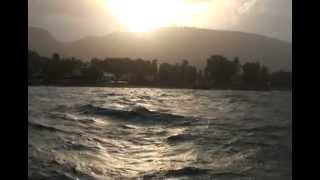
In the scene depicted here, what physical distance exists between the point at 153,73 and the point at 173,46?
0.18 meters

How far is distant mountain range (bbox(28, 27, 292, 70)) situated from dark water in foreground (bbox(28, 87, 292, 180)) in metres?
0.19

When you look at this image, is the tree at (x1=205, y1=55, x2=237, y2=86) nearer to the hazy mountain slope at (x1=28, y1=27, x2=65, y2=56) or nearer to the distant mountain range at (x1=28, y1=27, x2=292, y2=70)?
the distant mountain range at (x1=28, y1=27, x2=292, y2=70)

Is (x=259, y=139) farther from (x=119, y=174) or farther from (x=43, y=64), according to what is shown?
(x=43, y=64)

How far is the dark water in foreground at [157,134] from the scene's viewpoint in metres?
1.96

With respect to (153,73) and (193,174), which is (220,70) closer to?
(153,73)

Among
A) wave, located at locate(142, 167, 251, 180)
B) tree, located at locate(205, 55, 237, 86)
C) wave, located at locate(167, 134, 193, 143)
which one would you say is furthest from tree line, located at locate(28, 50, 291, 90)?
wave, located at locate(142, 167, 251, 180)

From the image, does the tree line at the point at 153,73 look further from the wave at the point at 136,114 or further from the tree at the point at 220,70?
the wave at the point at 136,114

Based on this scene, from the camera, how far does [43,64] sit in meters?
2.08

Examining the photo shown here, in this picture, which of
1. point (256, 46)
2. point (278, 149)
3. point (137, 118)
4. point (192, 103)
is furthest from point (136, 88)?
point (278, 149)

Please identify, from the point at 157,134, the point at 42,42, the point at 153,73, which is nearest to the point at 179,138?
the point at 157,134

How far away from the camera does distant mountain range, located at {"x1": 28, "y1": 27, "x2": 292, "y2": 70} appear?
207 cm

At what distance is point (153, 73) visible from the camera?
2.08 metres

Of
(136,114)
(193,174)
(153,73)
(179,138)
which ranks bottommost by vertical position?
(193,174)
